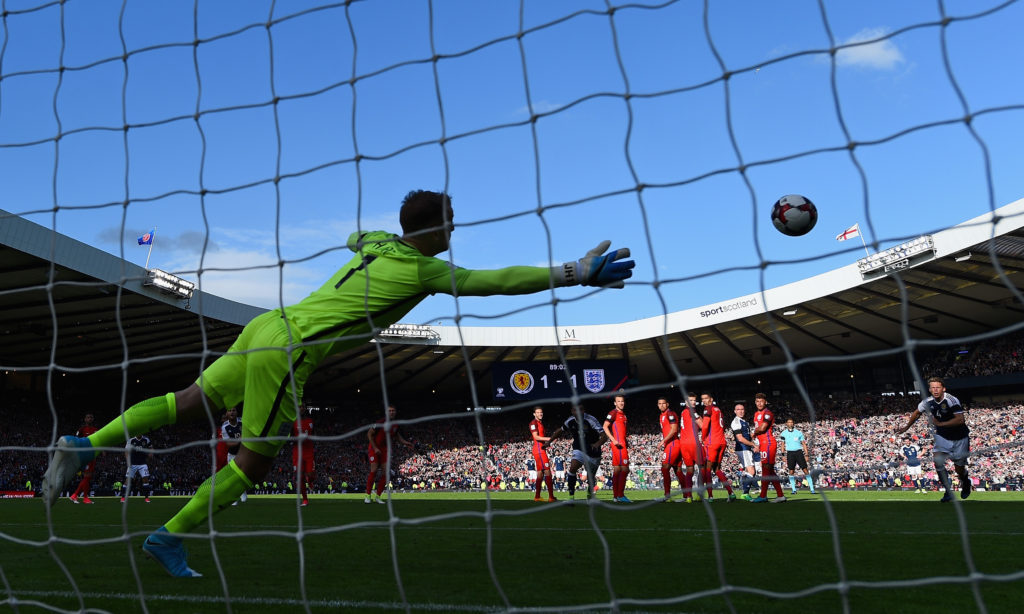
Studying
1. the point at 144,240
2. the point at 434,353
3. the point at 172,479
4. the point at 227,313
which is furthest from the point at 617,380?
the point at 172,479

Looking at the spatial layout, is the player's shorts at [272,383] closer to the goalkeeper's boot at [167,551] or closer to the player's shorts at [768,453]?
the goalkeeper's boot at [167,551]

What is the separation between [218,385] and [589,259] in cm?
189

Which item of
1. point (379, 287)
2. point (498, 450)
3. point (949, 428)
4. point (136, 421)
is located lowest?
point (949, 428)

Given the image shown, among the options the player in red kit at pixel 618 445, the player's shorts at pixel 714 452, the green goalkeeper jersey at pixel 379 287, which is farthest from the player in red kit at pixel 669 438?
the green goalkeeper jersey at pixel 379 287

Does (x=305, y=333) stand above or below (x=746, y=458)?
above

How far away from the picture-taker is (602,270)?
3111 mm

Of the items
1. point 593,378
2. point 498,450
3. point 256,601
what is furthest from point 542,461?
point 498,450

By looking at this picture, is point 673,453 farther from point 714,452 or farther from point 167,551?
point 167,551

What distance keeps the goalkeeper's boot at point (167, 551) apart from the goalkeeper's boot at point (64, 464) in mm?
466

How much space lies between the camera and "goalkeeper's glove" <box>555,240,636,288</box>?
3.10m

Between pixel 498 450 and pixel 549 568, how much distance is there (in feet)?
111

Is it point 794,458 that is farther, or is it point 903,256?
point 903,256

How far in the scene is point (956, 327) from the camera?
30781 millimetres

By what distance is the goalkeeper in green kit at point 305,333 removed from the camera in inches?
130
